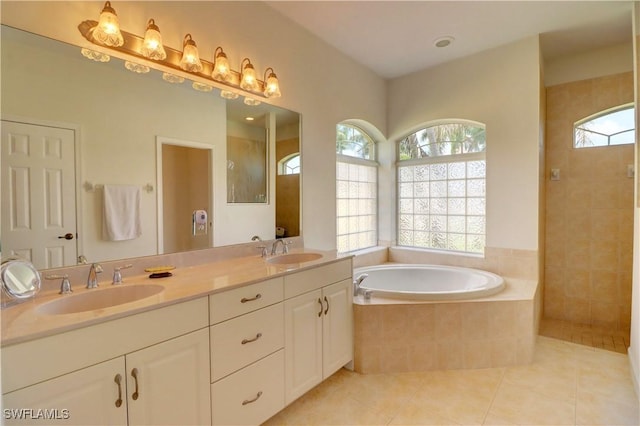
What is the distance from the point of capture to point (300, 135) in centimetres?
265

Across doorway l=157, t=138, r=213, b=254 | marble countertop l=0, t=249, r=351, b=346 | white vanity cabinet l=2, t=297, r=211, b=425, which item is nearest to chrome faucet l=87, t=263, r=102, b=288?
marble countertop l=0, t=249, r=351, b=346

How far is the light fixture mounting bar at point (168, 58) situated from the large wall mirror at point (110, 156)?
0.08 meters

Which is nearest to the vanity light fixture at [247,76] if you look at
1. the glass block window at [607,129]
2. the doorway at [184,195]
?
the doorway at [184,195]

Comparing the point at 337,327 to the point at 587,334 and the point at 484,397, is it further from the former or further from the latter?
the point at 587,334

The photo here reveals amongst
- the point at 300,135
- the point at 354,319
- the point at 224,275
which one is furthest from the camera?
the point at 300,135

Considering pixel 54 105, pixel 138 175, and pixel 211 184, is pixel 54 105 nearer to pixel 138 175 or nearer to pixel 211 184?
pixel 138 175

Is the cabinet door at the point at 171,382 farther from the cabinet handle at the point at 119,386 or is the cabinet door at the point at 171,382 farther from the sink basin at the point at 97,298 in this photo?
the sink basin at the point at 97,298

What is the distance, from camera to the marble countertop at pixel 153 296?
0.99 meters

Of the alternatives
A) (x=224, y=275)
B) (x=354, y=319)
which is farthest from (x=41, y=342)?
(x=354, y=319)

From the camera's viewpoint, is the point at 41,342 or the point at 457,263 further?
the point at 457,263

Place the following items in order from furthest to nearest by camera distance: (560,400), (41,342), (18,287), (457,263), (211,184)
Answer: (457,263), (211,184), (560,400), (18,287), (41,342)

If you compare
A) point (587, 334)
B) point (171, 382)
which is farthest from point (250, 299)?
point (587, 334)

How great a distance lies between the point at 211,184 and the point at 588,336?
3557mm

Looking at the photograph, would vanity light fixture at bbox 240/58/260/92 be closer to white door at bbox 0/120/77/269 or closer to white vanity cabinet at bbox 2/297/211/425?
white door at bbox 0/120/77/269
